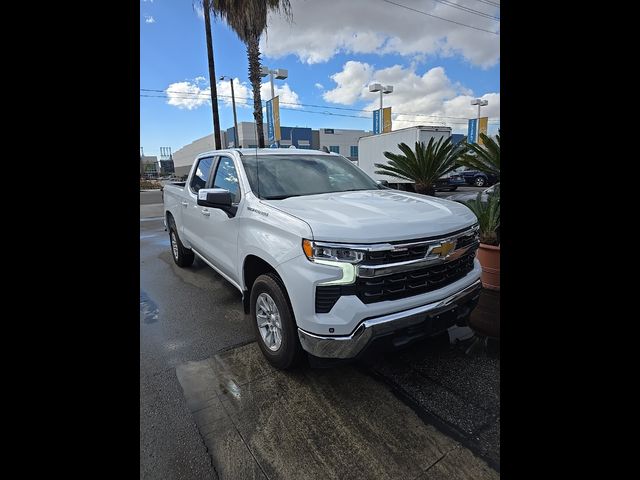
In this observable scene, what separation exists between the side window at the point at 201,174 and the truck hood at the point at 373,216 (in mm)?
1871

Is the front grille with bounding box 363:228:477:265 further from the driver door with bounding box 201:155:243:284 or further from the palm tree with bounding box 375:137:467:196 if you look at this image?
the palm tree with bounding box 375:137:467:196

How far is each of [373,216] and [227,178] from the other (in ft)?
6.48

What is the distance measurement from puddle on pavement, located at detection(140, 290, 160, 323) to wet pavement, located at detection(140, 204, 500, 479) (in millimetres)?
486

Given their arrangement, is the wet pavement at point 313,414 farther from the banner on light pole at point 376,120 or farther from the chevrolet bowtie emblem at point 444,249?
the banner on light pole at point 376,120

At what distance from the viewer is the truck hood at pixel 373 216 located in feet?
7.14

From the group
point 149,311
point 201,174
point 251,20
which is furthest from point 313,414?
point 251,20

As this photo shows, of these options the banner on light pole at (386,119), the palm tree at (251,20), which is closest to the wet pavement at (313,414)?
the palm tree at (251,20)

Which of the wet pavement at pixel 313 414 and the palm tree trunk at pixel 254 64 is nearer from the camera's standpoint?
the wet pavement at pixel 313 414

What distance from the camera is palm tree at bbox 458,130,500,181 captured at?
4445 millimetres
